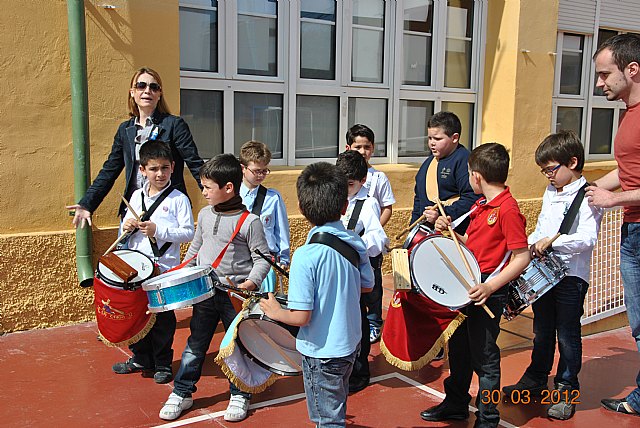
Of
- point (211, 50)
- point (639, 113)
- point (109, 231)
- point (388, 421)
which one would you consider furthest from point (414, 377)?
point (211, 50)

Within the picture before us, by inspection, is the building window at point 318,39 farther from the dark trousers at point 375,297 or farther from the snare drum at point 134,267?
the snare drum at point 134,267

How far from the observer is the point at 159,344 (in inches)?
176

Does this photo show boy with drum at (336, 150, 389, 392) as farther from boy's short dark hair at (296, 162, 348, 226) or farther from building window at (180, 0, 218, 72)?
building window at (180, 0, 218, 72)

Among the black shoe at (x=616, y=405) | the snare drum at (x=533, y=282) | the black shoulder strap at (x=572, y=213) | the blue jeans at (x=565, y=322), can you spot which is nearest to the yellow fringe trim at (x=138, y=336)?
the snare drum at (x=533, y=282)

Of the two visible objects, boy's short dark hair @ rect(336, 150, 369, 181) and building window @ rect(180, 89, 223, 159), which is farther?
building window @ rect(180, 89, 223, 159)

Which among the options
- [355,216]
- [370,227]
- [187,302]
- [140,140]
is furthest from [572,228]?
[140,140]

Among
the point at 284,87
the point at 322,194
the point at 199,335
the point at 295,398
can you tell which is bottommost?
the point at 295,398

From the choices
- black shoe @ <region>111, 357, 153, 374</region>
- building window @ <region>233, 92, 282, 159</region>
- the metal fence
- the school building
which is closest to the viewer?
black shoe @ <region>111, 357, 153, 374</region>

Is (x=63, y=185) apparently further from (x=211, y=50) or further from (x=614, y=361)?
(x=614, y=361)

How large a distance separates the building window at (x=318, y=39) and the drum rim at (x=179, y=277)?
12.2 feet

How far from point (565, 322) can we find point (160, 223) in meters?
2.64

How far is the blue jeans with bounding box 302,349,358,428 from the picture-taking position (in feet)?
9.91

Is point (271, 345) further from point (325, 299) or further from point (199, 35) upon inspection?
point (199, 35)

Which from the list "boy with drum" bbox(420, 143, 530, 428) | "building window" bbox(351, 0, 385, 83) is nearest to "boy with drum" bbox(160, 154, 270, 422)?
"boy with drum" bbox(420, 143, 530, 428)
